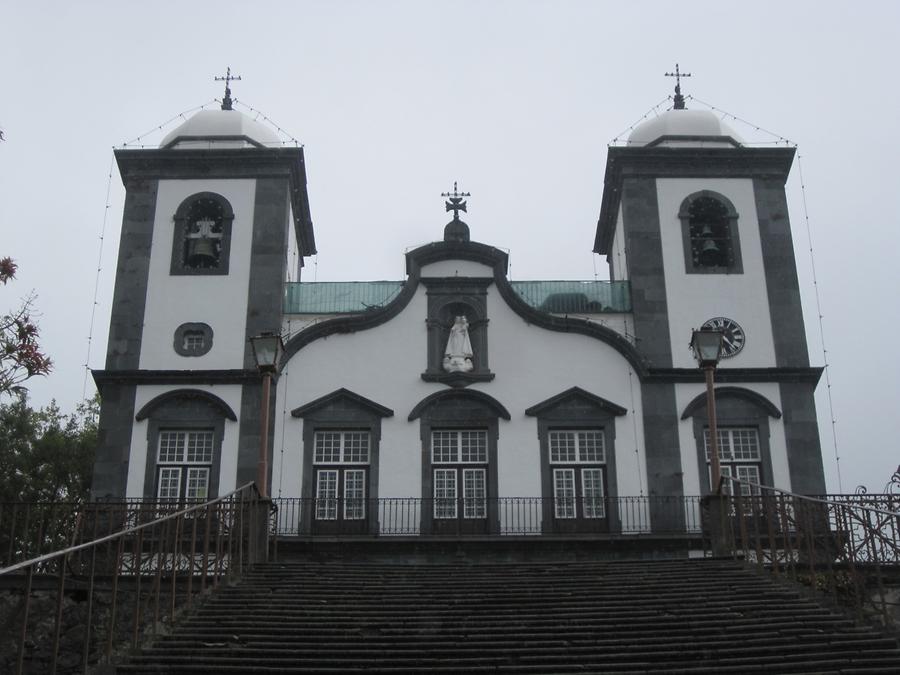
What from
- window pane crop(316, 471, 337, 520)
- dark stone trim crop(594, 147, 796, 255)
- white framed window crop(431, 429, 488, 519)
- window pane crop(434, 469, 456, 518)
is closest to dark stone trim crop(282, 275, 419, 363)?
window pane crop(316, 471, 337, 520)

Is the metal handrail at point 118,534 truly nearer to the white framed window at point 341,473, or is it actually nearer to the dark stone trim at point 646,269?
the white framed window at point 341,473

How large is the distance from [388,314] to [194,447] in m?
4.47

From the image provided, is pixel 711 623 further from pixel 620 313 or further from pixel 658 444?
pixel 620 313

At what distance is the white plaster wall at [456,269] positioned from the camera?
23.6m

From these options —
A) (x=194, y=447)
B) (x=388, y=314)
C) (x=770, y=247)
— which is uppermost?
(x=770, y=247)

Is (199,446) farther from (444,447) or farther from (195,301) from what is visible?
(444,447)

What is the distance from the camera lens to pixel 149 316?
23.2 metres

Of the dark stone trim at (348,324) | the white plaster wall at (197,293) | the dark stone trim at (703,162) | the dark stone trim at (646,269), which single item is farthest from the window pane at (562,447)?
the white plaster wall at (197,293)

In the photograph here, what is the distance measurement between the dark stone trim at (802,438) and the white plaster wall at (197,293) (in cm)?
1045

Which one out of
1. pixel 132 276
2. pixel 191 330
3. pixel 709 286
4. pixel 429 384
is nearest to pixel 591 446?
pixel 429 384

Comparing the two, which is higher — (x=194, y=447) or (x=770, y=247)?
(x=770, y=247)

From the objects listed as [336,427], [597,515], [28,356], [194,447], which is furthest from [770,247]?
[28,356]

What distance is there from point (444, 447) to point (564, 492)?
2380mm

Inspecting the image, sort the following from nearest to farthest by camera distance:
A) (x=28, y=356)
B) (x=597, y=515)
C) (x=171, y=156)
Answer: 1. (x=28, y=356)
2. (x=597, y=515)
3. (x=171, y=156)
